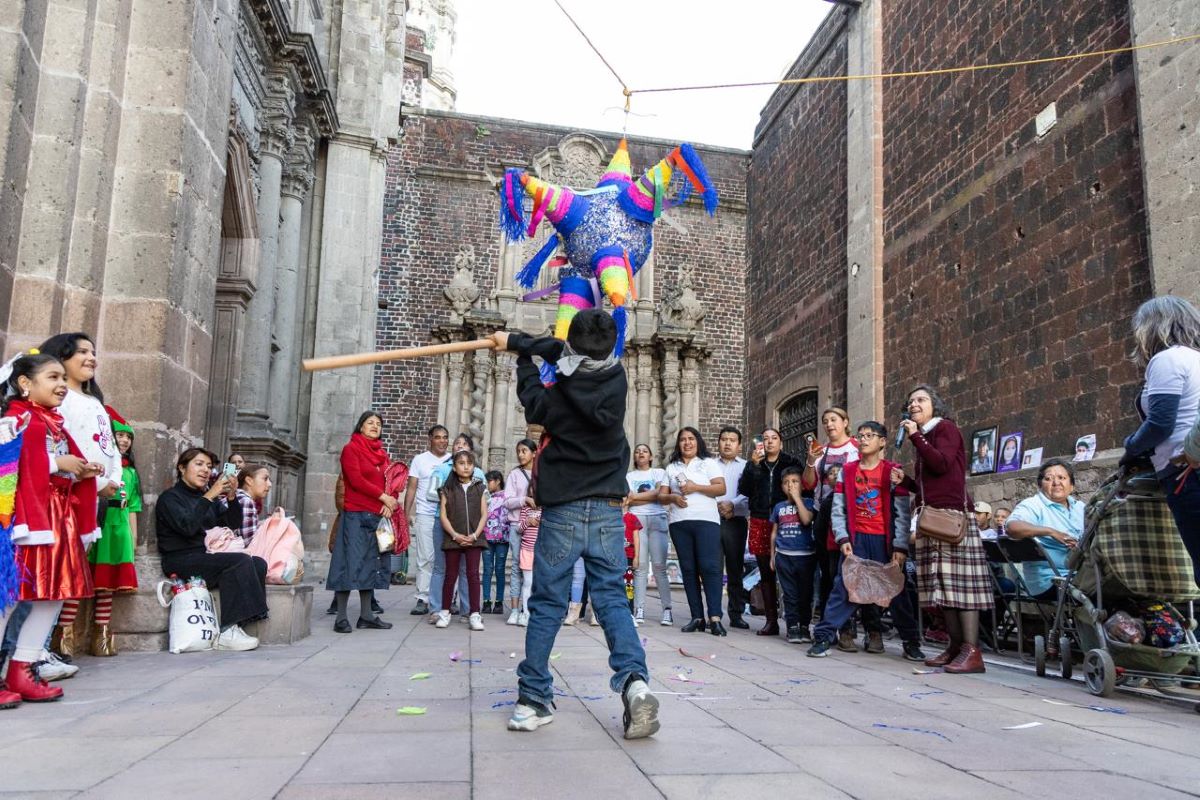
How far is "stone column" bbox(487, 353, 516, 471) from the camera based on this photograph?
58.1ft

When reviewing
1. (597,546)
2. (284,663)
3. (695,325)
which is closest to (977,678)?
(597,546)

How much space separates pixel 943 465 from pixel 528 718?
3.13 metres

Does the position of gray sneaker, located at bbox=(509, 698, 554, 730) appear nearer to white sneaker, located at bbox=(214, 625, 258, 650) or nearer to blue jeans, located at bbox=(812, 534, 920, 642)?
white sneaker, located at bbox=(214, 625, 258, 650)

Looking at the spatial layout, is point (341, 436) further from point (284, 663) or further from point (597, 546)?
point (597, 546)

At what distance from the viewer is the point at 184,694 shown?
371cm

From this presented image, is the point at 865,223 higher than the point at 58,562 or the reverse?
higher

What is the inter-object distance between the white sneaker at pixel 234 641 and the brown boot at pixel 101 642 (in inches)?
22.2

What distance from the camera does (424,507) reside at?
7629 mm

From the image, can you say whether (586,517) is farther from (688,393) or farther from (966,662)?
(688,393)

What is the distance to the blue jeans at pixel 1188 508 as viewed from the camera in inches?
148

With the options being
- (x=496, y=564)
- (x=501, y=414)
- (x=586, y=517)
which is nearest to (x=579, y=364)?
(x=586, y=517)

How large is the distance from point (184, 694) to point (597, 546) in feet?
6.19

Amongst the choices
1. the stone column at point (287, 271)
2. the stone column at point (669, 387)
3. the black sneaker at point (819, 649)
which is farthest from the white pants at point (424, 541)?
the stone column at point (669, 387)

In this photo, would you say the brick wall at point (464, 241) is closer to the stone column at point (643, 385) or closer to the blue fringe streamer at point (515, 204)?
the stone column at point (643, 385)
